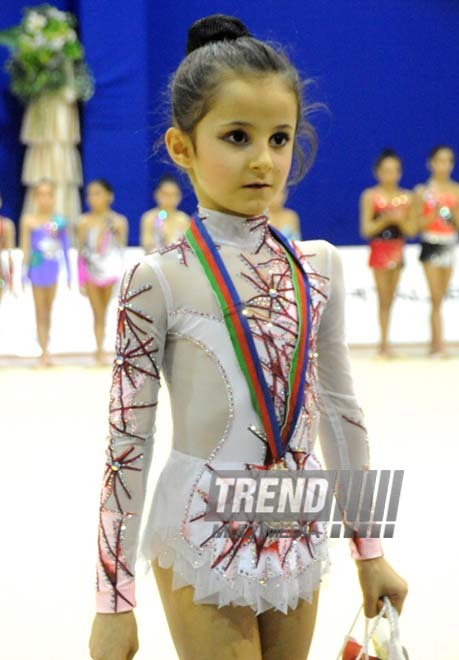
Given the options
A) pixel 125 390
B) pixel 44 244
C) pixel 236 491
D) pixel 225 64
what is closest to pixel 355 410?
pixel 236 491

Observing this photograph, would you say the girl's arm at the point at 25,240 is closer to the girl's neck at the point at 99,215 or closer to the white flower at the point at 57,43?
the girl's neck at the point at 99,215

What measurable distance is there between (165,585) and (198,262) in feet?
1.63

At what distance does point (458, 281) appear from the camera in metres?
10.1

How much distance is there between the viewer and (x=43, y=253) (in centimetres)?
923

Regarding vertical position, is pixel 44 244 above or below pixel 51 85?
below

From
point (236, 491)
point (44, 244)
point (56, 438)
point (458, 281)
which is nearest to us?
point (236, 491)

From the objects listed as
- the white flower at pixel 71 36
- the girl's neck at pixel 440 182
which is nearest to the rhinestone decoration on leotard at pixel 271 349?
the girl's neck at pixel 440 182

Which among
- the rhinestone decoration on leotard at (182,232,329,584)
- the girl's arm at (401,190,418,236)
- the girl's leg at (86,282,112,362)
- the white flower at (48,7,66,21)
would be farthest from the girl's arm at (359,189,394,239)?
the rhinestone decoration on leotard at (182,232,329,584)

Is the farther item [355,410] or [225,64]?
[355,410]

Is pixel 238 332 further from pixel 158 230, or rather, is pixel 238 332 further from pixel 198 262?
pixel 158 230

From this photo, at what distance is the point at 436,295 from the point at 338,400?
24.1ft

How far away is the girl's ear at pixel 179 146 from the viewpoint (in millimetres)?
1758

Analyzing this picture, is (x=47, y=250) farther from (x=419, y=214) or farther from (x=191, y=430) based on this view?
(x=191, y=430)

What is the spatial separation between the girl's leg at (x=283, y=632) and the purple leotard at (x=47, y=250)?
24.9 ft
